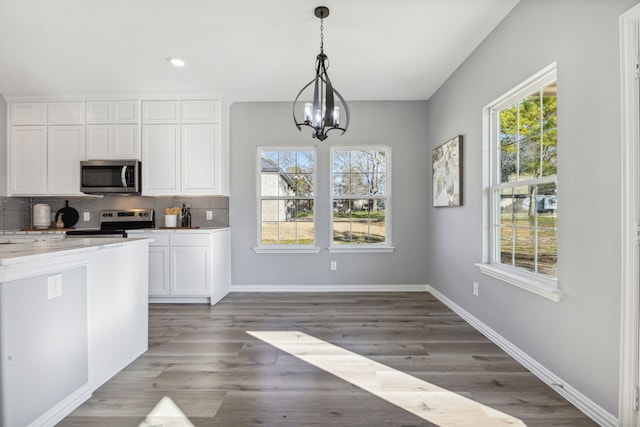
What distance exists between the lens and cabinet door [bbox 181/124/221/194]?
159 inches

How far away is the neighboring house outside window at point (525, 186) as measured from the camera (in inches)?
83.6

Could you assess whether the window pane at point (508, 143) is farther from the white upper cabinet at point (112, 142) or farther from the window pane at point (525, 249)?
the white upper cabinet at point (112, 142)

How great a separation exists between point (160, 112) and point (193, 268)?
6.69ft

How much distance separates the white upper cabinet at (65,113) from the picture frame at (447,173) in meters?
4.54

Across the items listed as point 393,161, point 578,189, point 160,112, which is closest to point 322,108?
point 578,189

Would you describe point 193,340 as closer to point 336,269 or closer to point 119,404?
point 119,404

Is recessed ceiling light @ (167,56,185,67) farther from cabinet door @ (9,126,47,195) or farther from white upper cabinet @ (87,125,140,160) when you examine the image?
cabinet door @ (9,126,47,195)

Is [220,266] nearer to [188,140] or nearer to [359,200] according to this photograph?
[188,140]

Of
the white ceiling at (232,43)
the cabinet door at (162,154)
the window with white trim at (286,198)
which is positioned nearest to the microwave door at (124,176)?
the cabinet door at (162,154)

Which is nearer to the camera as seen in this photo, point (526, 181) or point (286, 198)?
point (526, 181)

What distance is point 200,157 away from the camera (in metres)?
4.04

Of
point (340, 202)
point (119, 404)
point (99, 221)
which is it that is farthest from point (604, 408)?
point (99, 221)

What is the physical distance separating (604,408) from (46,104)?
238 inches

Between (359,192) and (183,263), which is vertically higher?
(359,192)
